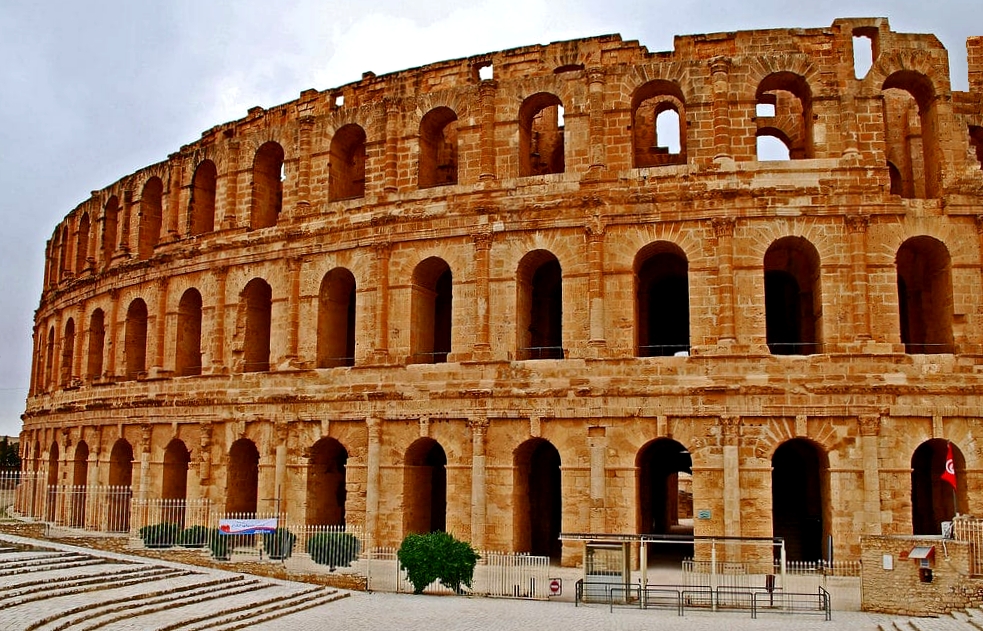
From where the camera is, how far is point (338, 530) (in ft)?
78.7

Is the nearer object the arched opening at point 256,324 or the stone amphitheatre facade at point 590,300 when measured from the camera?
the stone amphitheatre facade at point 590,300

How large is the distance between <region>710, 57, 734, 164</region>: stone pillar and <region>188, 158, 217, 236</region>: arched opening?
1646 centimetres

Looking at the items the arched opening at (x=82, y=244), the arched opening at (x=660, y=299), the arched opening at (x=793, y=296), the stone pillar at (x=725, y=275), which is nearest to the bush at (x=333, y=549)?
the arched opening at (x=660, y=299)

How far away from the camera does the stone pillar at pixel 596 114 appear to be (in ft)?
80.4

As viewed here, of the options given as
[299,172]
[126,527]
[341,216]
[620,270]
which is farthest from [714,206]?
[126,527]

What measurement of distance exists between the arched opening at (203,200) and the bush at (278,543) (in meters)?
11.9

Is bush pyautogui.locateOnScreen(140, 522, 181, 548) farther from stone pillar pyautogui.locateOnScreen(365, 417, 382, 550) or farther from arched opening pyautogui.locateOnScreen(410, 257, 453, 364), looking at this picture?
arched opening pyautogui.locateOnScreen(410, 257, 453, 364)

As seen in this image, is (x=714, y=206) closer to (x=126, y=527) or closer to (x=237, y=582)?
(x=237, y=582)

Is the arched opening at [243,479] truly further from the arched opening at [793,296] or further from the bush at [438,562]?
the arched opening at [793,296]

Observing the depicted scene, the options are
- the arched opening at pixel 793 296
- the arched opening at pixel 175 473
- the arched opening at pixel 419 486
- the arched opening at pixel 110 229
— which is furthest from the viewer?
the arched opening at pixel 110 229

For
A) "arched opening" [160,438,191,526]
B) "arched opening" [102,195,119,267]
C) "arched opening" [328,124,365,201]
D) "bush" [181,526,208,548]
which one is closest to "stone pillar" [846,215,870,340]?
"arched opening" [328,124,365,201]

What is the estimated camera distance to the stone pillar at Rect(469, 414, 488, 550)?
23609 mm

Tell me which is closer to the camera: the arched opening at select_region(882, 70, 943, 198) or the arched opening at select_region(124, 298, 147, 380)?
the arched opening at select_region(882, 70, 943, 198)

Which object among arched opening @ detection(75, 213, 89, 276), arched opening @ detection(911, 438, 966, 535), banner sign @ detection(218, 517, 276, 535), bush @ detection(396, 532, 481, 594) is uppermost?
arched opening @ detection(75, 213, 89, 276)
